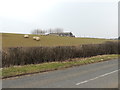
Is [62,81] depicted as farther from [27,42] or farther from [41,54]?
[27,42]

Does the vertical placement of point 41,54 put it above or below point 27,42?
below

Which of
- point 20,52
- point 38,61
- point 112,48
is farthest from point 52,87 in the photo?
point 112,48

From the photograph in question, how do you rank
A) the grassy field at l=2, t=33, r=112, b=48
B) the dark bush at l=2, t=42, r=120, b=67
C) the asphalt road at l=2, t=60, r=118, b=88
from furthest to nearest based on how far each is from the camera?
the grassy field at l=2, t=33, r=112, b=48 → the dark bush at l=2, t=42, r=120, b=67 → the asphalt road at l=2, t=60, r=118, b=88

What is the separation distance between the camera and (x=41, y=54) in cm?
1856

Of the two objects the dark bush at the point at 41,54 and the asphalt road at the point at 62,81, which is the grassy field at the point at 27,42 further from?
the asphalt road at the point at 62,81

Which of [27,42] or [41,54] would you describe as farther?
[27,42]

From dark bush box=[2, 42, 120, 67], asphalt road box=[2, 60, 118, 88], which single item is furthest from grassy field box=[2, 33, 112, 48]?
asphalt road box=[2, 60, 118, 88]

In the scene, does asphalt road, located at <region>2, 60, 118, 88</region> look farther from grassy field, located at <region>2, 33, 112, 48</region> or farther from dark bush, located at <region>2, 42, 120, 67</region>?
grassy field, located at <region>2, 33, 112, 48</region>

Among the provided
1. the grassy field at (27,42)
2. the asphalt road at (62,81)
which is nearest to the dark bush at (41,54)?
the grassy field at (27,42)

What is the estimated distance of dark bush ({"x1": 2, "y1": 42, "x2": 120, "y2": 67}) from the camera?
15.6 meters

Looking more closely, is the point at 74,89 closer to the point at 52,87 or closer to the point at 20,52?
the point at 52,87

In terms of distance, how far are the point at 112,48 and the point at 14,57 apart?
2131 centimetres

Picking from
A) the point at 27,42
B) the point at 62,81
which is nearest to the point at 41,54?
the point at 62,81

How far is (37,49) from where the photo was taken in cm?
1827
